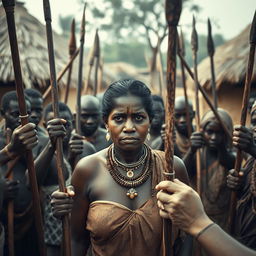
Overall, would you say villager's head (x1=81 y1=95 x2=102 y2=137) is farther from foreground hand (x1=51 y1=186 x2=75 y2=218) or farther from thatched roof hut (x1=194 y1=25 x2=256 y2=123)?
thatched roof hut (x1=194 y1=25 x2=256 y2=123)

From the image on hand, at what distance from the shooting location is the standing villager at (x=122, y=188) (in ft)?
7.61

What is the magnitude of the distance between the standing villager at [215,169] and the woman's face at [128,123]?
2162mm

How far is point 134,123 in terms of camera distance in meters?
2.39

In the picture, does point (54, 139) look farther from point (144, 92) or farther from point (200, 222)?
point (200, 222)

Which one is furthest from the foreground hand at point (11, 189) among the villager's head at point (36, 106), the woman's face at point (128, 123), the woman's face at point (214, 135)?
the woman's face at point (214, 135)

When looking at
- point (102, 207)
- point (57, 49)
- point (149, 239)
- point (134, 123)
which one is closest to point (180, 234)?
point (149, 239)

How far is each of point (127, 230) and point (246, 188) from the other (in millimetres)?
1586

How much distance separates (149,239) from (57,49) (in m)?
8.77

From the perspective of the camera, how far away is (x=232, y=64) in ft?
28.8

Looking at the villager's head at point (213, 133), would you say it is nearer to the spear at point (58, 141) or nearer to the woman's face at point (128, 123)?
the woman's face at point (128, 123)

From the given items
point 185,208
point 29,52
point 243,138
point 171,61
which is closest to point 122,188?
point 185,208

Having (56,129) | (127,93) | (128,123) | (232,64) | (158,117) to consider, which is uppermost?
(127,93)

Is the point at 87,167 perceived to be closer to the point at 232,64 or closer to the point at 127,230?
the point at 127,230

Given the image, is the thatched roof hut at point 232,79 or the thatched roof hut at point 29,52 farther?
the thatched roof hut at point 232,79
